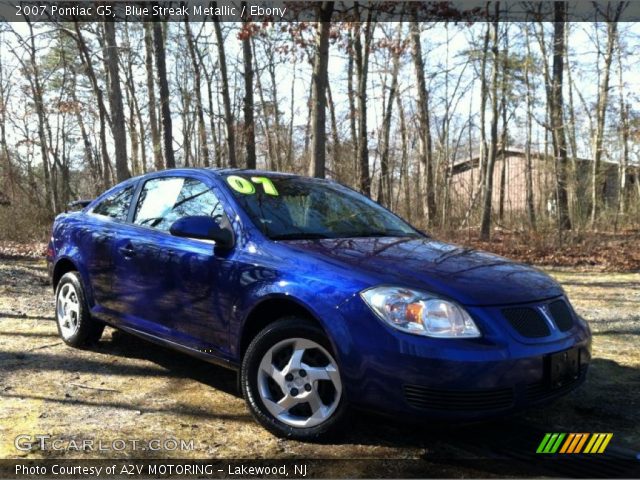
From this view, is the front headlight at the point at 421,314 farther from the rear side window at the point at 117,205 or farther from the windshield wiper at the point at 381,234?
the rear side window at the point at 117,205

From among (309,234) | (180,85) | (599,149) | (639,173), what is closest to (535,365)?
(309,234)

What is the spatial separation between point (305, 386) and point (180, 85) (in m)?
33.3

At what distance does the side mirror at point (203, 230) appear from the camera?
11.0 ft

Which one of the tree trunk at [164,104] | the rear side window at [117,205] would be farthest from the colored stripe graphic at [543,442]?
the tree trunk at [164,104]

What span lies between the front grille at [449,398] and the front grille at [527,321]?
344mm

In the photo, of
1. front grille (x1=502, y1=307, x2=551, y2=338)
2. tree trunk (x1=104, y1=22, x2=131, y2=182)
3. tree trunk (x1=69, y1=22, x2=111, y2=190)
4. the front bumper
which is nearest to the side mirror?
the front bumper

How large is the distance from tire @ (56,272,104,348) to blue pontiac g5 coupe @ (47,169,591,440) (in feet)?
1.48

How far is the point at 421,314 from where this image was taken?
2689 mm

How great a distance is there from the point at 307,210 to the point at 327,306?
1165mm

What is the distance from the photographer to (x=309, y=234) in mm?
3541

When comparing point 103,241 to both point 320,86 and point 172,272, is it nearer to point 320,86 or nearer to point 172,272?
point 172,272

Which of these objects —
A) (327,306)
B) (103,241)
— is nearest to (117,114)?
(103,241)

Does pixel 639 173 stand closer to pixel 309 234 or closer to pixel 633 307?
pixel 633 307

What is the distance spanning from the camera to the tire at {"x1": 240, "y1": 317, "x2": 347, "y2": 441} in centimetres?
290
